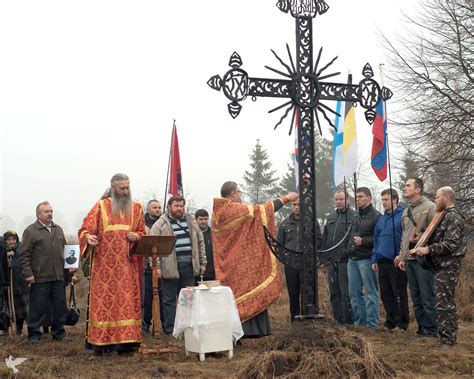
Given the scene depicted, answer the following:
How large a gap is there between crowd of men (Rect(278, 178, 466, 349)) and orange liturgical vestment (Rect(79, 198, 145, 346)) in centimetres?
259

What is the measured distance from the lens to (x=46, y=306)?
9.29m

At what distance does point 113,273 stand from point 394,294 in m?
4.12

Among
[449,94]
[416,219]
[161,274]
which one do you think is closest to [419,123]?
[449,94]

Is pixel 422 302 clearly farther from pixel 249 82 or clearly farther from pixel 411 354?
pixel 249 82

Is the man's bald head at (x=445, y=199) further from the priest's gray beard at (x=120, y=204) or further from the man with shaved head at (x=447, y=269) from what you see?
the priest's gray beard at (x=120, y=204)

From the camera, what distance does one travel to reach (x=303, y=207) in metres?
5.75

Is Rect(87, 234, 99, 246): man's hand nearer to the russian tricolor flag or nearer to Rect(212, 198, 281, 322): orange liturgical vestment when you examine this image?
Rect(212, 198, 281, 322): orange liturgical vestment

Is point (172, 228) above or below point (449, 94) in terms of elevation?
below

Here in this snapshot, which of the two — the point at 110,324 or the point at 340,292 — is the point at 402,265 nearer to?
the point at 340,292

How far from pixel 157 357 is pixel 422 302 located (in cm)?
Answer: 357

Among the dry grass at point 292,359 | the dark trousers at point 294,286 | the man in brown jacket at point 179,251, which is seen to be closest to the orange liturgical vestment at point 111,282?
the dry grass at point 292,359

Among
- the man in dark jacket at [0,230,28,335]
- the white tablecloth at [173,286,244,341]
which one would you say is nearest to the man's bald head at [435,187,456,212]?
the white tablecloth at [173,286,244,341]

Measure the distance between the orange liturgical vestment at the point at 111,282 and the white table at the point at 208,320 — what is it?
0.60 meters

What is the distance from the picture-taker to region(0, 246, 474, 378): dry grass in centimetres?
509
